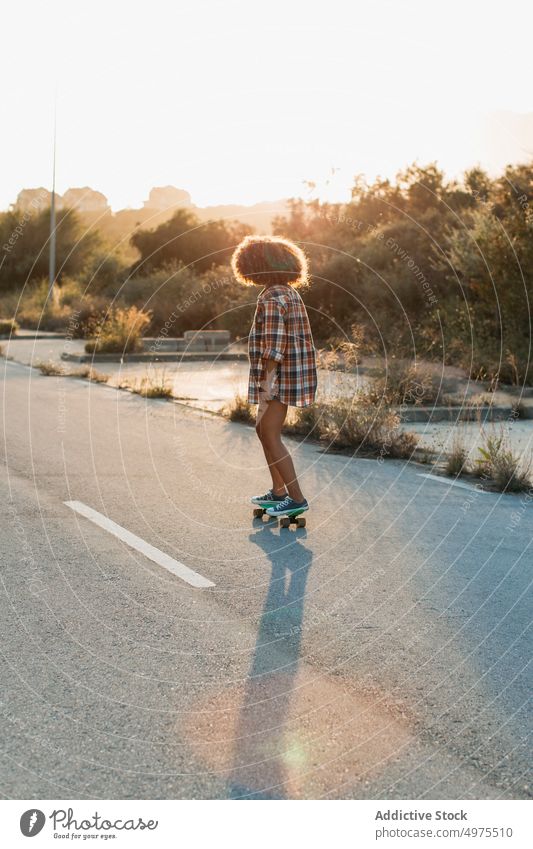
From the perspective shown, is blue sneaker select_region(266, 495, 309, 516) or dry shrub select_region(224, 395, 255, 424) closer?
blue sneaker select_region(266, 495, 309, 516)

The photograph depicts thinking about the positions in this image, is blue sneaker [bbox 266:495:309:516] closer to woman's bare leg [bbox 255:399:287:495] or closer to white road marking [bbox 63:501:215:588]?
woman's bare leg [bbox 255:399:287:495]

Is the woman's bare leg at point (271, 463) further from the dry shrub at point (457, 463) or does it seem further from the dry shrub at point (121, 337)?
the dry shrub at point (121, 337)

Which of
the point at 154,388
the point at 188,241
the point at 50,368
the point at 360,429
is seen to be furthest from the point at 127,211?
the point at 360,429

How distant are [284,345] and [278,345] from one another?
0.26 ft

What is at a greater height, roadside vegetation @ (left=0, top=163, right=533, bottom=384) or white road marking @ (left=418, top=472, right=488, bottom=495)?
roadside vegetation @ (left=0, top=163, right=533, bottom=384)

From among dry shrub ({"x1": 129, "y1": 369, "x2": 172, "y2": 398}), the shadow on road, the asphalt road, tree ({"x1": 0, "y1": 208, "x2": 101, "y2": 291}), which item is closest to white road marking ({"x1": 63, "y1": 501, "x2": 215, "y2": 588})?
the asphalt road

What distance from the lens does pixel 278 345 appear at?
7.16 m

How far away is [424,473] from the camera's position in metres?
10.0

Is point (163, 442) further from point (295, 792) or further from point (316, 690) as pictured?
point (295, 792)

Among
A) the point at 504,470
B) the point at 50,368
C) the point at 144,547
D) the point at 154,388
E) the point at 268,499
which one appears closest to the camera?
the point at 144,547

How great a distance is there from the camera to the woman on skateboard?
716 cm

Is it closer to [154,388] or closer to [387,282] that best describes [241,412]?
[154,388]

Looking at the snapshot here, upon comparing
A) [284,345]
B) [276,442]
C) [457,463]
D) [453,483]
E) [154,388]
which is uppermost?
[284,345]
